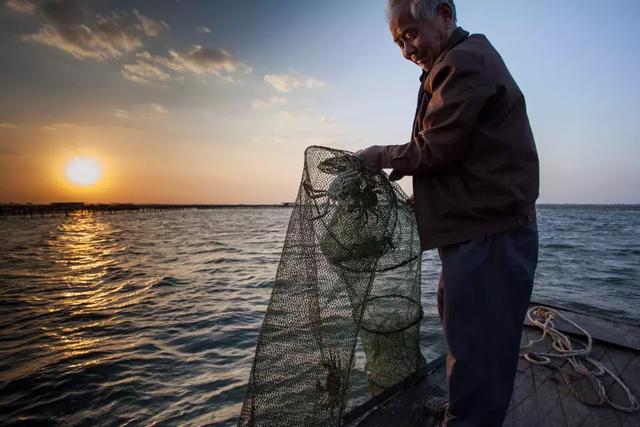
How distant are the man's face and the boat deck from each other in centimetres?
259

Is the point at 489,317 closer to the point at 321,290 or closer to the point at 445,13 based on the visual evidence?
the point at 321,290

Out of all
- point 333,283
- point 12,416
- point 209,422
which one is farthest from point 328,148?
point 12,416

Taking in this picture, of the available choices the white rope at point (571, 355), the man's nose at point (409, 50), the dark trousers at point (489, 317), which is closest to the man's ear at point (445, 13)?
the man's nose at point (409, 50)

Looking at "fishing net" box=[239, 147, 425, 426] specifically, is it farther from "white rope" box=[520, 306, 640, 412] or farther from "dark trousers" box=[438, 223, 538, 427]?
"white rope" box=[520, 306, 640, 412]

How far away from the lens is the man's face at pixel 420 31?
1917 mm

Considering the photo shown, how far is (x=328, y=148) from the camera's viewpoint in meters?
2.60

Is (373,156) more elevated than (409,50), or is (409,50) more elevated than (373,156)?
(409,50)

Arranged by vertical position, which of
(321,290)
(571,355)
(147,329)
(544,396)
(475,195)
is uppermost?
(475,195)

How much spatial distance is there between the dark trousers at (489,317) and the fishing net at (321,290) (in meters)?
0.86

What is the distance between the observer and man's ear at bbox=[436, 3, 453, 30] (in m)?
1.91

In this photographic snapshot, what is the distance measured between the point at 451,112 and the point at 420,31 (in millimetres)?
555

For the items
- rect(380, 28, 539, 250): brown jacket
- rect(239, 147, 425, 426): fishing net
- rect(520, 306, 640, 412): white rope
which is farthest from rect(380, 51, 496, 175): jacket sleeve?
rect(520, 306, 640, 412): white rope

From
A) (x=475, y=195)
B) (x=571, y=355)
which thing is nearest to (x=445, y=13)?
(x=475, y=195)

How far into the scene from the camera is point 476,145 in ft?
5.90
